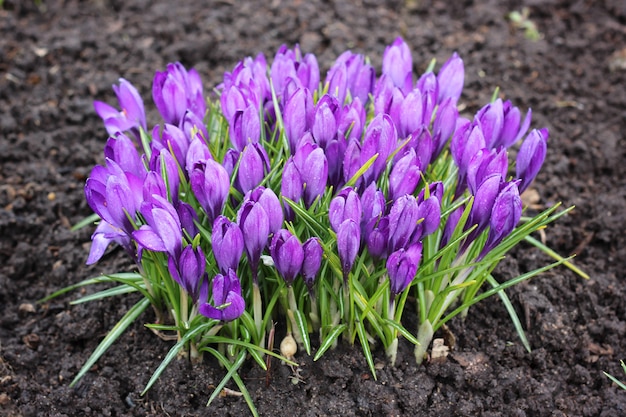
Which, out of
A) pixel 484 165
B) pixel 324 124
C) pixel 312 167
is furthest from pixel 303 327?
pixel 484 165

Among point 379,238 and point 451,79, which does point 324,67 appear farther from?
point 379,238

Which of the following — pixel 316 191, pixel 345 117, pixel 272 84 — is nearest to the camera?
pixel 316 191

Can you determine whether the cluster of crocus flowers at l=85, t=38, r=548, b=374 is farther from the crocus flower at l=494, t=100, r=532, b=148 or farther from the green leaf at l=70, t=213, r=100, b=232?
the green leaf at l=70, t=213, r=100, b=232

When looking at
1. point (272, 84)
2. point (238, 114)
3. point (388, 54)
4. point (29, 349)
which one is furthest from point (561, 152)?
point (29, 349)

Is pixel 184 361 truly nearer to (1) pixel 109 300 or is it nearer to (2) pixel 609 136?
(1) pixel 109 300

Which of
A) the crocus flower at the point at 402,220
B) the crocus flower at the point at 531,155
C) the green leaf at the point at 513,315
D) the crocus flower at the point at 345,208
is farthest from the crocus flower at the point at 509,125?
the crocus flower at the point at 345,208

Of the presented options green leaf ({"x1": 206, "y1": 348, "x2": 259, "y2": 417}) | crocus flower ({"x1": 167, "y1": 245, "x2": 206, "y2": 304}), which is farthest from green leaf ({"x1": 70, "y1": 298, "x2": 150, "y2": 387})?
crocus flower ({"x1": 167, "y1": 245, "x2": 206, "y2": 304})
